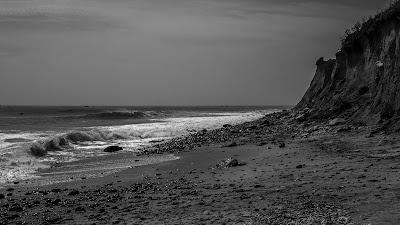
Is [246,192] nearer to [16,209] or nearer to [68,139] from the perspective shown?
[16,209]

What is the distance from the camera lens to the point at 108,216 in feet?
29.3

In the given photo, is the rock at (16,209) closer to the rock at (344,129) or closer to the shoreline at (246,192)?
the shoreline at (246,192)

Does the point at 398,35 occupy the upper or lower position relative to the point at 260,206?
upper

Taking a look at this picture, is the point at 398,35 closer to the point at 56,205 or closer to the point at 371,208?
the point at 371,208

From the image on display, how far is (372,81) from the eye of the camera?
78.4ft

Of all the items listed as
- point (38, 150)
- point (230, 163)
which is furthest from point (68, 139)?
point (230, 163)

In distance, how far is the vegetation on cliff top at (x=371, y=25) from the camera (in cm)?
2164

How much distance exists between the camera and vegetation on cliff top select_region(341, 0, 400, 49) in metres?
21.6

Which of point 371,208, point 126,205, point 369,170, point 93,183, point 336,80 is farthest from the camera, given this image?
point 336,80

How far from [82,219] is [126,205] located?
4.00ft

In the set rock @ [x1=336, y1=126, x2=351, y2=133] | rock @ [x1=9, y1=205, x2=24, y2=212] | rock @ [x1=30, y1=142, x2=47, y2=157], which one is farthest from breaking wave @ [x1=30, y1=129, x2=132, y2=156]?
rock @ [x1=336, y1=126, x2=351, y2=133]

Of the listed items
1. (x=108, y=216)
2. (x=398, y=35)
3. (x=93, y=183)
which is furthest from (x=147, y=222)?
(x=398, y=35)

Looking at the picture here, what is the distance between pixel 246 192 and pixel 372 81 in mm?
16340

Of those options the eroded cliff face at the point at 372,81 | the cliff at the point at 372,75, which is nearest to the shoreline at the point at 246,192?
the eroded cliff face at the point at 372,81
